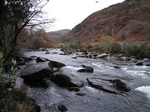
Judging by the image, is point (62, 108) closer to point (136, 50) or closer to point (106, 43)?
point (136, 50)

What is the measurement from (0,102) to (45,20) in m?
4.26

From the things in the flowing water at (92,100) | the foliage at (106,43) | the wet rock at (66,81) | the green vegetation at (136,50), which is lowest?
the flowing water at (92,100)

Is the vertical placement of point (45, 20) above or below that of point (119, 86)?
above

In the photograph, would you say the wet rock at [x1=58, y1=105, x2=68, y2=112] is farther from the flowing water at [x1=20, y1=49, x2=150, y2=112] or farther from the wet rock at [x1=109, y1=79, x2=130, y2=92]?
the wet rock at [x1=109, y1=79, x2=130, y2=92]

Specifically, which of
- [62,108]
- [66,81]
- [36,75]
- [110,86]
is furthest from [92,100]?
[36,75]

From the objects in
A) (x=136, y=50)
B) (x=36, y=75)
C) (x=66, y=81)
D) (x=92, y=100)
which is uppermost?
(x=136, y=50)

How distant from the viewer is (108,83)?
249 inches

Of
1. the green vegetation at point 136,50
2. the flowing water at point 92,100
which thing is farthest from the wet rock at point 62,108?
the green vegetation at point 136,50

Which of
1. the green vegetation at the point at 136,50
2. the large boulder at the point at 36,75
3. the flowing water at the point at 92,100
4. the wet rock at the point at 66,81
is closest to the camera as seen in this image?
the flowing water at the point at 92,100

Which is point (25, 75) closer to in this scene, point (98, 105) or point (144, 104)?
point (98, 105)

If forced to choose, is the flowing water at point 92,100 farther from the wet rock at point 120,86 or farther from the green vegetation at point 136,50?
the green vegetation at point 136,50

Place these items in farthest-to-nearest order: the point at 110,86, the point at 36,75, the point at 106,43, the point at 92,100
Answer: the point at 106,43, the point at 36,75, the point at 110,86, the point at 92,100

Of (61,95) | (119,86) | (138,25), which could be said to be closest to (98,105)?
(61,95)

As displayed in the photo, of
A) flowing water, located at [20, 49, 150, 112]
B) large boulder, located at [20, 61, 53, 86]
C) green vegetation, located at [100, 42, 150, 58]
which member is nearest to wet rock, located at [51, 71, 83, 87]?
flowing water, located at [20, 49, 150, 112]
